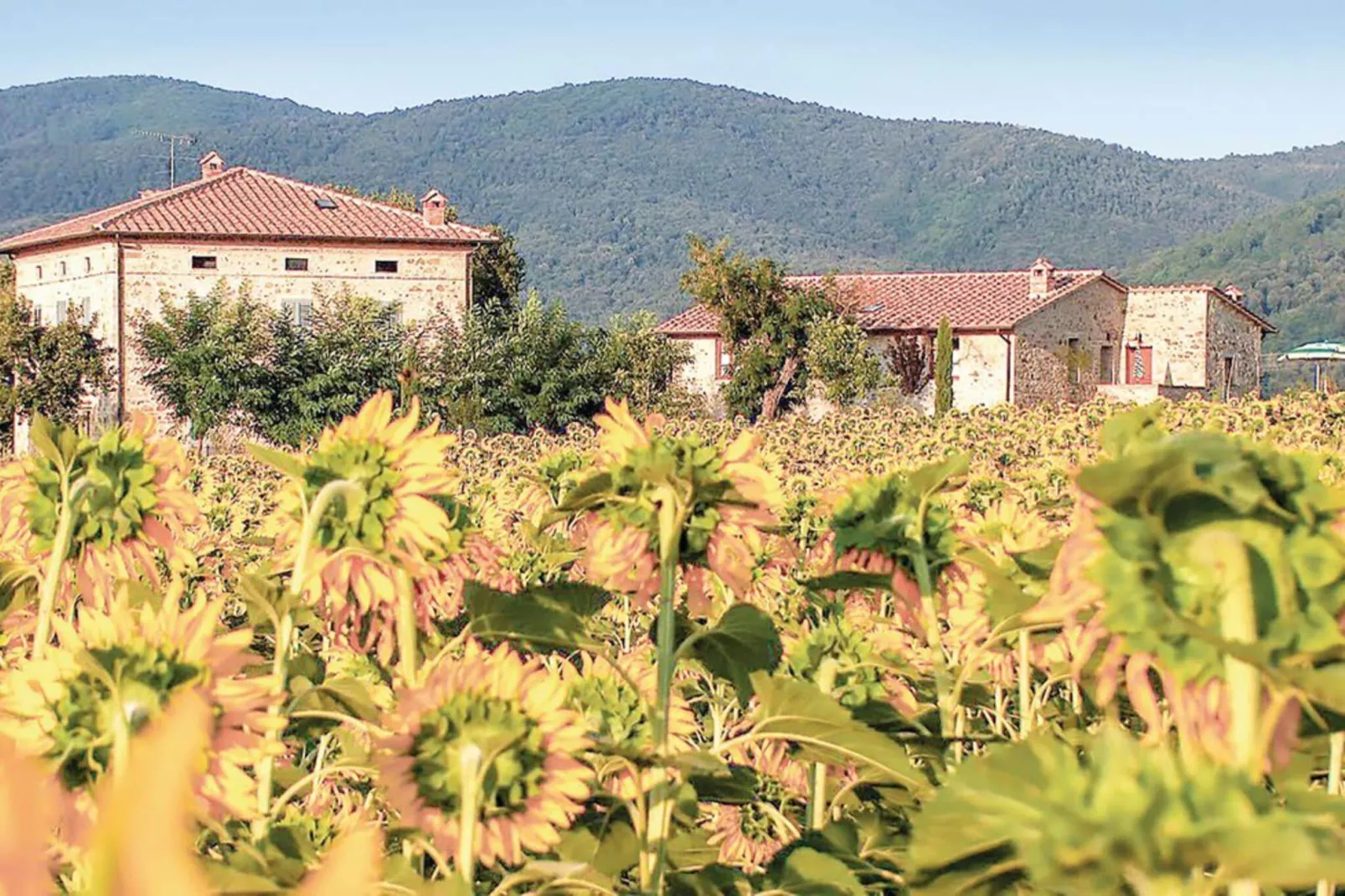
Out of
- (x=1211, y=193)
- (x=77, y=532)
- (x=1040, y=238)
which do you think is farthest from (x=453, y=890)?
(x=1211, y=193)

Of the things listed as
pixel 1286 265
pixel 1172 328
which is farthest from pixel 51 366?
pixel 1286 265

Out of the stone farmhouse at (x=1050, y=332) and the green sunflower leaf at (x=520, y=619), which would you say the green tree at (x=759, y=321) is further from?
the green sunflower leaf at (x=520, y=619)

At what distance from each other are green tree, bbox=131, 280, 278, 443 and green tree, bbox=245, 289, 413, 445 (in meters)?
0.25

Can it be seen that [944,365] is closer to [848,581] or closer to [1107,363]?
[1107,363]

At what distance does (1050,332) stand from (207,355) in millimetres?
16043

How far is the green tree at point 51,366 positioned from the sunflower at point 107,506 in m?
29.6

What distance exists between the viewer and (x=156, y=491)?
171 centimetres

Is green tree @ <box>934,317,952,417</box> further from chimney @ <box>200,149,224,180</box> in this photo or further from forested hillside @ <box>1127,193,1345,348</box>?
forested hillside @ <box>1127,193,1345,348</box>

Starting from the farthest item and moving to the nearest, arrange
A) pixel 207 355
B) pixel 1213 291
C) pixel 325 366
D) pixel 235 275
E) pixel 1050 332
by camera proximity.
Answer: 1. pixel 1213 291
2. pixel 1050 332
3. pixel 235 275
4. pixel 325 366
5. pixel 207 355

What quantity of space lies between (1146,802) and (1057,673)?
45.7 inches

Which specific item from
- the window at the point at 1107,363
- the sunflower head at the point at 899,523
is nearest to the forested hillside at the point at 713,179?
the window at the point at 1107,363

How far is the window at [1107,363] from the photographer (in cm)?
3612

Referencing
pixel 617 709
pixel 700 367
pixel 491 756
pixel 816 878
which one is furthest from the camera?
pixel 700 367

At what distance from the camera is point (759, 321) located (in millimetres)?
33281
